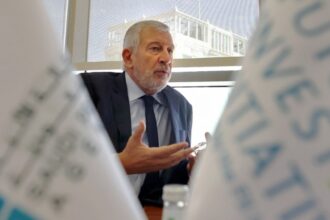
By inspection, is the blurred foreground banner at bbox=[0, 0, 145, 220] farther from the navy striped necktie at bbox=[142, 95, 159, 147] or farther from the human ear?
the human ear

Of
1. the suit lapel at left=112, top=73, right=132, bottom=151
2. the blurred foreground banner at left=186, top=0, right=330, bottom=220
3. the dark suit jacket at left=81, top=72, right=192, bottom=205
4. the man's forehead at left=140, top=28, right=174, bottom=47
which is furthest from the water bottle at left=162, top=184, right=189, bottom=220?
the man's forehead at left=140, top=28, right=174, bottom=47

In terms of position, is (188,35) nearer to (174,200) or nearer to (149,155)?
(149,155)

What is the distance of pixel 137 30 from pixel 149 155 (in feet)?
2.58

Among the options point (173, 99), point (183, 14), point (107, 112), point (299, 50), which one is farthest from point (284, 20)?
point (183, 14)

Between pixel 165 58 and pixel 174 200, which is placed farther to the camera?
pixel 165 58

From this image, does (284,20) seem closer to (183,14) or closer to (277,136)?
(277,136)

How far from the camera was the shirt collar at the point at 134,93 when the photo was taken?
164 centimetres

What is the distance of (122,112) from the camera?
59.1 inches

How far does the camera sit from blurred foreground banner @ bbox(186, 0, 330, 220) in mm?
202

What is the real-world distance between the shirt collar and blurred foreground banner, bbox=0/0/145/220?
1.40 meters

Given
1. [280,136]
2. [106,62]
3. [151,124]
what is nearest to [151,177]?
[151,124]

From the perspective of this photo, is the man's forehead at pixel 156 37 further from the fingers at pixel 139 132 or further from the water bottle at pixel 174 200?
the water bottle at pixel 174 200

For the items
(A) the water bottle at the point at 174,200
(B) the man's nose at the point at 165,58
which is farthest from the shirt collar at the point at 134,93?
(A) the water bottle at the point at 174,200

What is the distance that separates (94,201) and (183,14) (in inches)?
79.6
